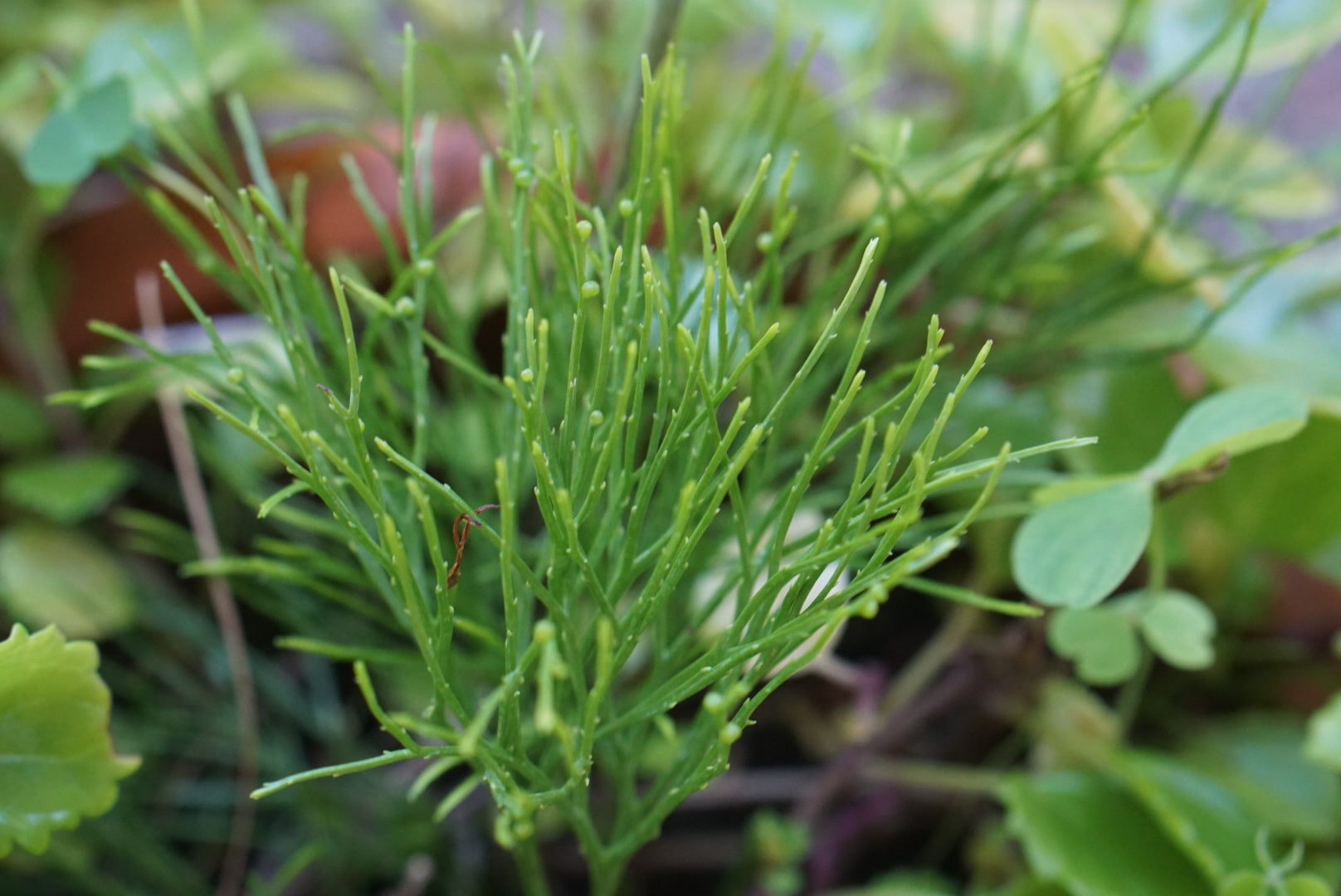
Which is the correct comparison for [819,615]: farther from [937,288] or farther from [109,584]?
[109,584]

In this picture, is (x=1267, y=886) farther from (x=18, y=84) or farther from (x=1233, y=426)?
(x=18, y=84)

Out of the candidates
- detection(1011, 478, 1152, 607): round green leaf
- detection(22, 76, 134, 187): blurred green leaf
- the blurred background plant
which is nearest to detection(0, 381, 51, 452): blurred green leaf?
the blurred background plant

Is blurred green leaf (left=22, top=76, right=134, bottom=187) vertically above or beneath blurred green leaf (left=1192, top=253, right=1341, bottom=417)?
above

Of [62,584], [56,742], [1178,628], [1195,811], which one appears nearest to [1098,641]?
[1178,628]

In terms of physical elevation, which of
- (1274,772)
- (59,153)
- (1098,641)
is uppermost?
(59,153)

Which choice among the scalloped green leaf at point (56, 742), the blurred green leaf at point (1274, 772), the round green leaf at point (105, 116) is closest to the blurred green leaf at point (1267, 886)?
the blurred green leaf at point (1274, 772)

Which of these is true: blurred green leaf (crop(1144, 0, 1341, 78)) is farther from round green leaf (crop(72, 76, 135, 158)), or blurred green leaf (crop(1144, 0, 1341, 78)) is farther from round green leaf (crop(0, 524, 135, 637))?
round green leaf (crop(0, 524, 135, 637))
